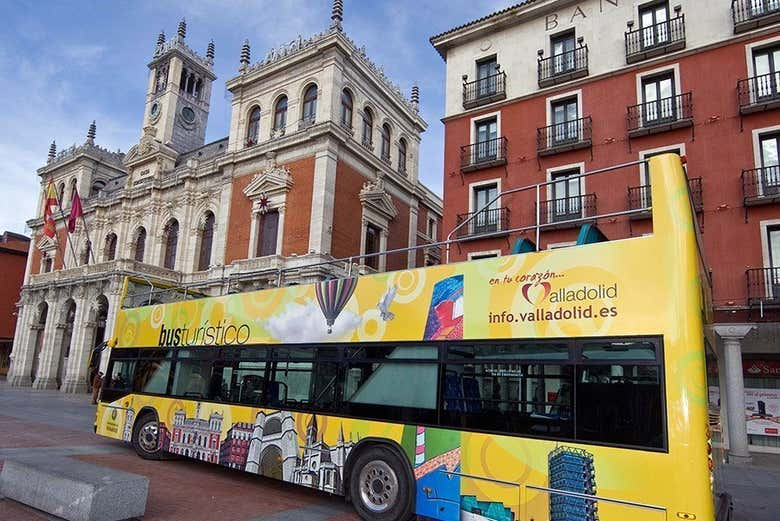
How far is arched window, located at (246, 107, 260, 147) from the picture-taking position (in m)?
29.9

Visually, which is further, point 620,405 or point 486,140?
point 486,140

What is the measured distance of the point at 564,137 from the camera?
754 inches

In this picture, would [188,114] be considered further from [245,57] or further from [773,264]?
[773,264]

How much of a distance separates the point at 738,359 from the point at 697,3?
11658 mm

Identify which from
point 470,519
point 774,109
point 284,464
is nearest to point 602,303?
point 470,519

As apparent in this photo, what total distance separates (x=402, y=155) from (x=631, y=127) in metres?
17.7


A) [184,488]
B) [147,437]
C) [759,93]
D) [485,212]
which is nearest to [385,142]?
[485,212]

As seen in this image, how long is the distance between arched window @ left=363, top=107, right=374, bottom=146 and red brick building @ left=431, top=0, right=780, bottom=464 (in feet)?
26.0

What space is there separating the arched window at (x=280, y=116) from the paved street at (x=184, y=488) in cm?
1833

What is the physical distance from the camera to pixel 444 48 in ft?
74.7

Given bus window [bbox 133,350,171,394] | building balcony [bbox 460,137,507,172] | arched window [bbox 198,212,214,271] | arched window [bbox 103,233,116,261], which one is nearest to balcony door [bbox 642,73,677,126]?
building balcony [bbox 460,137,507,172]

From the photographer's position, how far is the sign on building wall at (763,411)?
16328 millimetres

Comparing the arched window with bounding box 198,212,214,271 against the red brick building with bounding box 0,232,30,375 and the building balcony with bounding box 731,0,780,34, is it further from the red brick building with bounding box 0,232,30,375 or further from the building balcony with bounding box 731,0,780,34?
the red brick building with bounding box 0,232,30,375

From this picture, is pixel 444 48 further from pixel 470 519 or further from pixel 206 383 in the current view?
pixel 470 519
